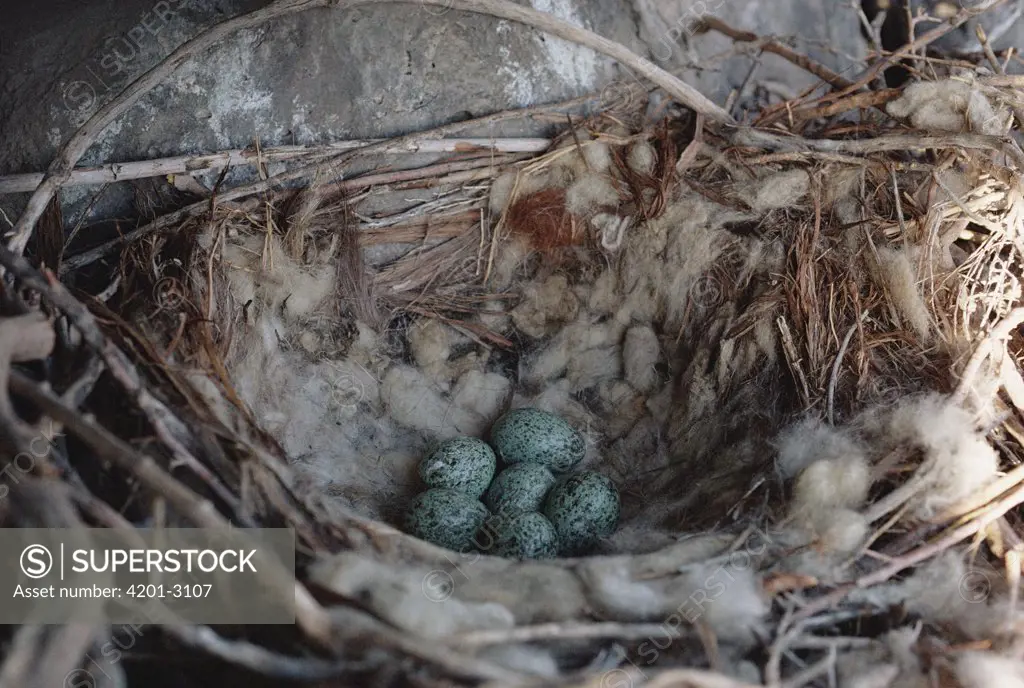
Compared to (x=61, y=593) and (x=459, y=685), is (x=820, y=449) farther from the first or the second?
(x=61, y=593)

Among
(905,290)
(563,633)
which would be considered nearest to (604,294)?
(905,290)

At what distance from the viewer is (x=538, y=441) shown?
2.00 meters

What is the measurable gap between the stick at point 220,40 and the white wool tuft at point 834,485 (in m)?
1.05

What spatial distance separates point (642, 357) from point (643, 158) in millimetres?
503

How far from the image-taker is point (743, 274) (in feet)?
6.91

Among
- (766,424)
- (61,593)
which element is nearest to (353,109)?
(766,424)

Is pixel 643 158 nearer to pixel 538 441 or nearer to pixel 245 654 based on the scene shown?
pixel 538 441

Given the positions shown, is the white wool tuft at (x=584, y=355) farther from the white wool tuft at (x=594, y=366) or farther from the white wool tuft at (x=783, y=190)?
the white wool tuft at (x=783, y=190)

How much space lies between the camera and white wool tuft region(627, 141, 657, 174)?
87.4 inches

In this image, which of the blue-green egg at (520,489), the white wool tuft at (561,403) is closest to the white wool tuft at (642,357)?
the white wool tuft at (561,403)

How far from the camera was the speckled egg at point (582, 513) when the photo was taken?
1.81 meters

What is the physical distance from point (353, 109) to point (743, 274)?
3.37 feet

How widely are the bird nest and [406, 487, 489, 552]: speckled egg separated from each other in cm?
13

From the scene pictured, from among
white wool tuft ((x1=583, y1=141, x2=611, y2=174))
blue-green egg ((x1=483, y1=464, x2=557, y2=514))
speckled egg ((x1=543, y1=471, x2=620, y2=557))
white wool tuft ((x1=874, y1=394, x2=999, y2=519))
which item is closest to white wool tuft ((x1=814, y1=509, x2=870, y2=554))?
white wool tuft ((x1=874, y1=394, x2=999, y2=519))
